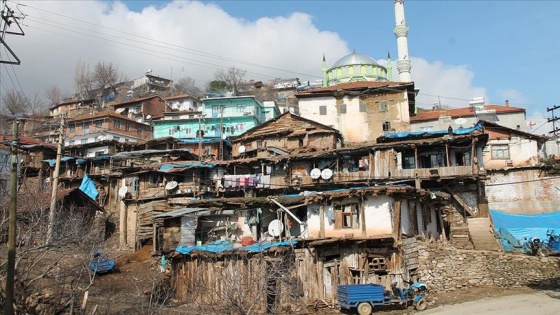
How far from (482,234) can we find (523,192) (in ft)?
45.6

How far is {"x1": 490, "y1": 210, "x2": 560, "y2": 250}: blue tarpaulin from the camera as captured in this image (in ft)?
105

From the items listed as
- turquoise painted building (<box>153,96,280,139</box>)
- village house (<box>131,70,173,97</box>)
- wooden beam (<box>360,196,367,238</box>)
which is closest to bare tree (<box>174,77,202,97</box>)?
village house (<box>131,70,173,97</box>)

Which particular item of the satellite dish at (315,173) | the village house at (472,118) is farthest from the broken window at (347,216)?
the village house at (472,118)

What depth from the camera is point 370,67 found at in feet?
233

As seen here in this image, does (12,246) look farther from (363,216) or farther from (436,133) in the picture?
(436,133)

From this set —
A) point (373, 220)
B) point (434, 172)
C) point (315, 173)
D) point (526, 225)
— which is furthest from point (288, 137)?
point (526, 225)

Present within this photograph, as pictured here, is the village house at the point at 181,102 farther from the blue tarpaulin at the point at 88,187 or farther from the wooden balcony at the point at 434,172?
the wooden balcony at the point at 434,172

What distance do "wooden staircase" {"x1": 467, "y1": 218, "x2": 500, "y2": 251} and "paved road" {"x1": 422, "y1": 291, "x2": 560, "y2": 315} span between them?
6.62 metres

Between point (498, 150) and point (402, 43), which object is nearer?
point (498, 150)

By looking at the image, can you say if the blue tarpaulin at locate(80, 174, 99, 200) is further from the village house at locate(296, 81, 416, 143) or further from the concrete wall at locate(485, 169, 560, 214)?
the concrete wall at locate(485, 169, 560, 214)

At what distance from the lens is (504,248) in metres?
30.5

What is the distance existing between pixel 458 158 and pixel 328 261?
16.7 m

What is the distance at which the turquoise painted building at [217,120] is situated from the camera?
58.0 metres

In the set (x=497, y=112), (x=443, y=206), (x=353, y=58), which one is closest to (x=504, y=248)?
(x=443, y=206)
